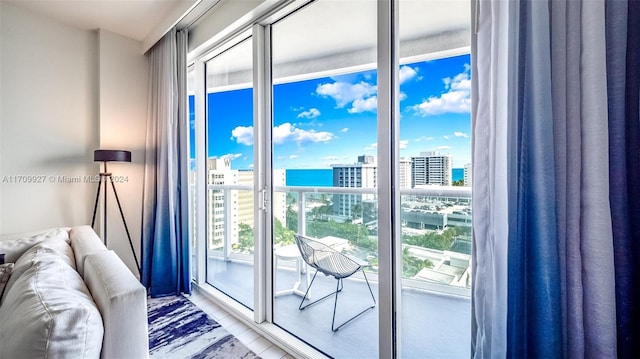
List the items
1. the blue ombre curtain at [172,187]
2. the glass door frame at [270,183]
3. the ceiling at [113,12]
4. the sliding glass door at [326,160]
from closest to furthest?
1. the glass door frame at [270,183]
2. the sliding glass door at [326,160]
3. the ceiling at [113,12]
4. the blue ombre curtain at [172,187]

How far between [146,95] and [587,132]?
12.2ft

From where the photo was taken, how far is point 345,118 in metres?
1.79

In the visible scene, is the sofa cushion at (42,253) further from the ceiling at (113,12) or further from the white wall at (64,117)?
the ceiling at (113,12)

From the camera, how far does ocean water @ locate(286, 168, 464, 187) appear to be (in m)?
1.92

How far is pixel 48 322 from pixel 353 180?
1466mm

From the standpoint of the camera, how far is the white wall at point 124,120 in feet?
9.23

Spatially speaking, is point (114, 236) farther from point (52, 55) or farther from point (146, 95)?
point (52, 55)

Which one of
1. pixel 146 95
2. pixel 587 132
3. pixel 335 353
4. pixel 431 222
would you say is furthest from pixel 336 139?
pixel 146 95

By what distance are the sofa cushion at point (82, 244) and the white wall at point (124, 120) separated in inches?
42.4

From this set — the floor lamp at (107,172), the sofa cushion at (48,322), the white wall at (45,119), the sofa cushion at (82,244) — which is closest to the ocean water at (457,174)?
the sofa cushion at (48,322)

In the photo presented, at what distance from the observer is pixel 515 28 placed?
86 centimetres

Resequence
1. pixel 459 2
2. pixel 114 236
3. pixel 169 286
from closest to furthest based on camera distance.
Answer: pixel 459 2, pixel 169 286, pixel 114 236

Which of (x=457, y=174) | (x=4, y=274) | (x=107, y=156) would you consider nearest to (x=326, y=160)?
(x=457, y=174)

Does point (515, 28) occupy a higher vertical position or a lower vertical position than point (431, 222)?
higher
